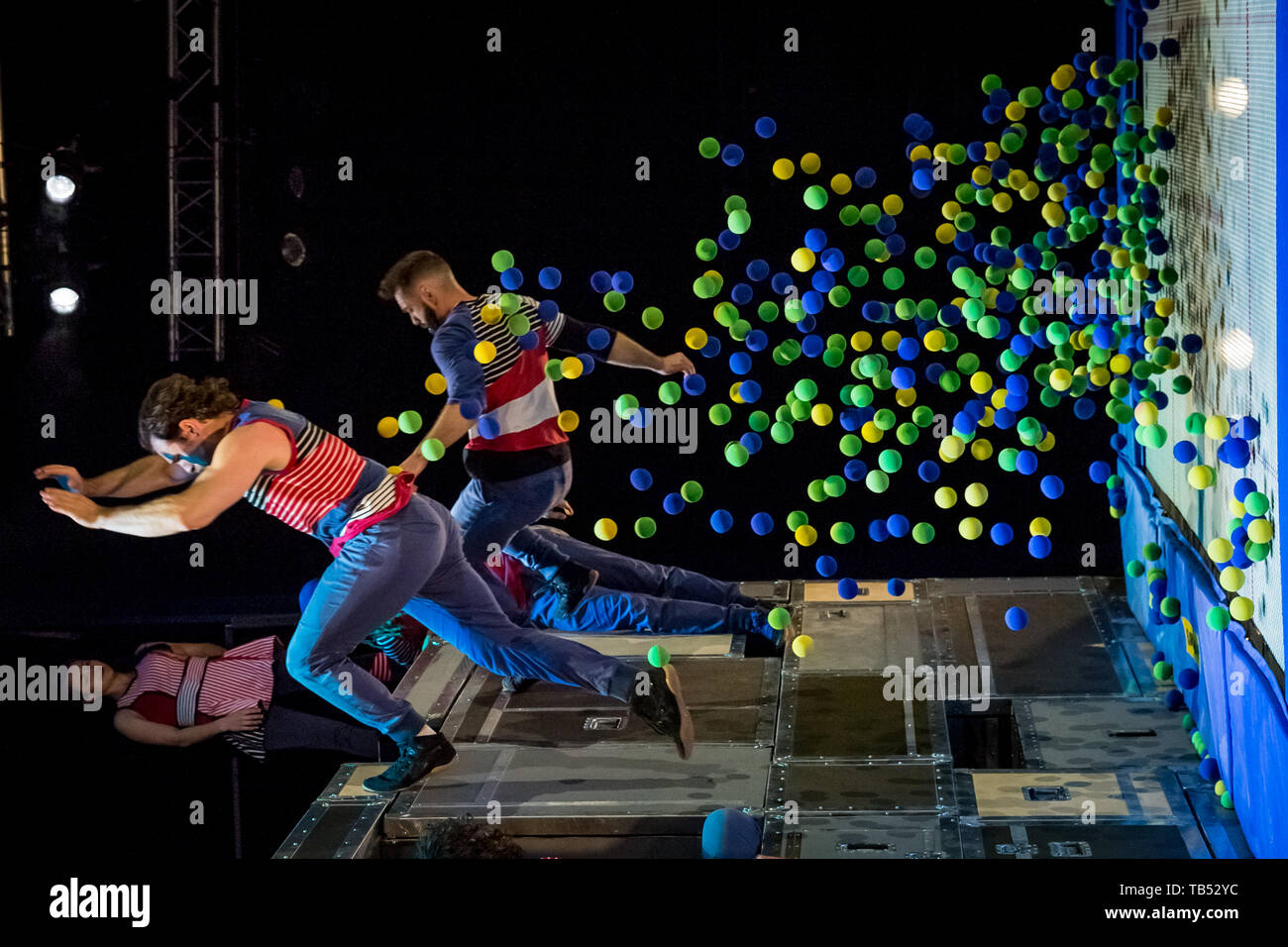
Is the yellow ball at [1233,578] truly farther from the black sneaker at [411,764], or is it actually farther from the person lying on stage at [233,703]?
the person lying on stage at [233,703]

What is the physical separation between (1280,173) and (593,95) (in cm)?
301

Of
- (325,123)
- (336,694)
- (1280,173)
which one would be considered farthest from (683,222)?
(1280,173)

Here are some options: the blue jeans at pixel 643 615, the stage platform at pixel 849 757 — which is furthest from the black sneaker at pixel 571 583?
the stage platform at pixel 849 757

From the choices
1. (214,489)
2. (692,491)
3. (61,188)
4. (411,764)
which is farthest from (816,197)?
(61,188)

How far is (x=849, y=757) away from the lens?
13.6 ft

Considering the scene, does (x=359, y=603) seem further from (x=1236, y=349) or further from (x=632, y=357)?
(x=1236, y=349)

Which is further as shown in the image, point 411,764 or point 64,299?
point 64,299

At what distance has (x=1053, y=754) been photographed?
409cm

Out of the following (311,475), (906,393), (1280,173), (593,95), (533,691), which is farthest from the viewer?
(593,95)

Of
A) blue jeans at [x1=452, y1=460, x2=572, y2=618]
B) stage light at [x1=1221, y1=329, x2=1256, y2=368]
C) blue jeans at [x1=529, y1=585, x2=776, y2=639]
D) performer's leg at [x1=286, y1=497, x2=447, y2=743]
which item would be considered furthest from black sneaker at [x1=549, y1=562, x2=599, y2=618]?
stage light at [x1=1221, y1=329, x2=1256, y2=368]

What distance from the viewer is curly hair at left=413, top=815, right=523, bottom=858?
3.73 metres

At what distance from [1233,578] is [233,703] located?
10.1 ft

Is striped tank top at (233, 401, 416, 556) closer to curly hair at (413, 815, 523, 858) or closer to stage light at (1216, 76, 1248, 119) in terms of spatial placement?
curly hair at (413, 815, 523, 858)
